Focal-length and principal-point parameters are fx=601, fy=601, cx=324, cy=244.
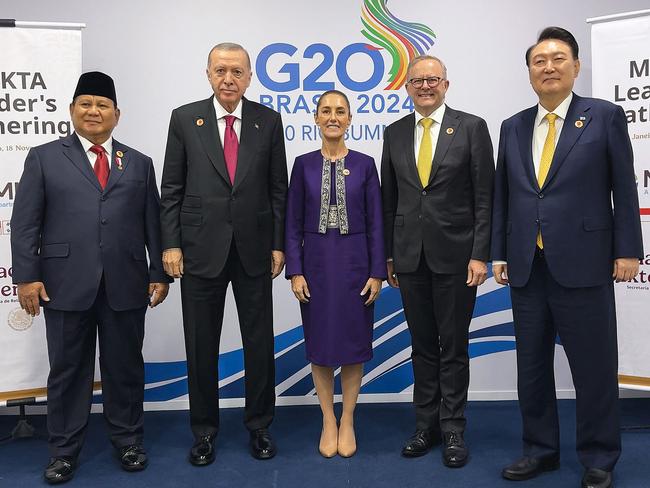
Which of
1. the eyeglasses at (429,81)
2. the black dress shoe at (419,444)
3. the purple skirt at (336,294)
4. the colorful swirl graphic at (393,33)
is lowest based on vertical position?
the black dress shoe at (419,444)

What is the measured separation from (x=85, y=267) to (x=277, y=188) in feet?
3.00

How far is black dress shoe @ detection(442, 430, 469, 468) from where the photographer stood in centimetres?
267

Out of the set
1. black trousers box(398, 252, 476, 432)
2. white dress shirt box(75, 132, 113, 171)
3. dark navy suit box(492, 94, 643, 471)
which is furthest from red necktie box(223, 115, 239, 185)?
dark navy suit box(492, 94, 643, 471)

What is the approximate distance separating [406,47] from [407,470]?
94.7 inches

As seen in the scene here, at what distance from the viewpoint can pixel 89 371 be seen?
2.74 metres

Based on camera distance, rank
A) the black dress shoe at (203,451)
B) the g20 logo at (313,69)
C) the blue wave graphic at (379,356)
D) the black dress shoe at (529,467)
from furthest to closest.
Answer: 1. the blue wave graphic at (379,356)
2. the g20 logo at (313,69)
3. the black dress shoe at (203,451)
4. the black dress shoe at (529,467)

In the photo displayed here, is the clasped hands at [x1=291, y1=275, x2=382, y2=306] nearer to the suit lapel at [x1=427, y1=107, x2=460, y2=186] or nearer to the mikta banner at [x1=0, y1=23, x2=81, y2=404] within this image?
the suit lapel at [x1=427, y1=107, x2=460, y2=186]

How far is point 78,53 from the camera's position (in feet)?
10.2

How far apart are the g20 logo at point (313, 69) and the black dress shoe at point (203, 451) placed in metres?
2.04

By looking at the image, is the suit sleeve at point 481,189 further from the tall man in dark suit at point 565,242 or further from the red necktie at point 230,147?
the red necktie at point 230,147

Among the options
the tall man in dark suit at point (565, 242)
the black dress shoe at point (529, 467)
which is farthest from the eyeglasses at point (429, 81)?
the black dress shoe at point (529, 467)

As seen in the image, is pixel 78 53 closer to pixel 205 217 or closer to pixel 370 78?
pixel 205 217

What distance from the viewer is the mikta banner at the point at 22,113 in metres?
3.07

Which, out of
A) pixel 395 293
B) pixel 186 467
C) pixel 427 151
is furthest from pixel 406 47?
pixel 186 467
